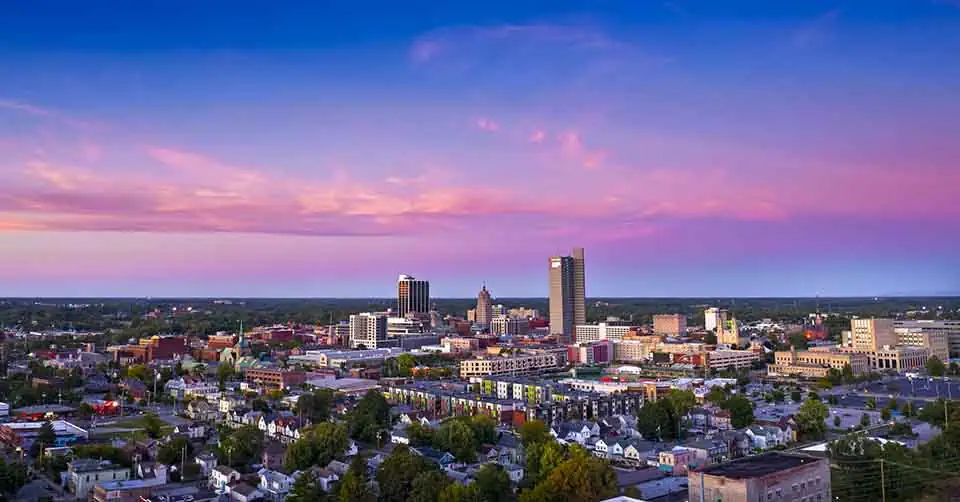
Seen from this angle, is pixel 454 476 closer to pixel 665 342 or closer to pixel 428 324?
pixel 665 342

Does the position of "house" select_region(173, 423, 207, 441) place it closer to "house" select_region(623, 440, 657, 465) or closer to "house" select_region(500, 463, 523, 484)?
"house" select_region(500, 463, 523, 484)

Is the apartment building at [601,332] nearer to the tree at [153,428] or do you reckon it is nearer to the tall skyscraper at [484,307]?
the tall skyscraper at [484,307]

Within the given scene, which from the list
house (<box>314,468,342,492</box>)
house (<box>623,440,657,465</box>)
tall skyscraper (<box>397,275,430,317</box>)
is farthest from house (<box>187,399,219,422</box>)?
tall skyscraper (<box>397,275,430,317</box>)

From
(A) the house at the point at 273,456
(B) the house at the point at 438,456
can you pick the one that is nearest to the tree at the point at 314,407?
(A) the house at the point at 273,456

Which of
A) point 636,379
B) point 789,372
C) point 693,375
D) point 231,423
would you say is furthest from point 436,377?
point 789,372

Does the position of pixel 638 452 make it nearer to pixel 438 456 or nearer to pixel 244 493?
pixel 438 456

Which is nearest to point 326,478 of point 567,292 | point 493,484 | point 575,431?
point 493,484
